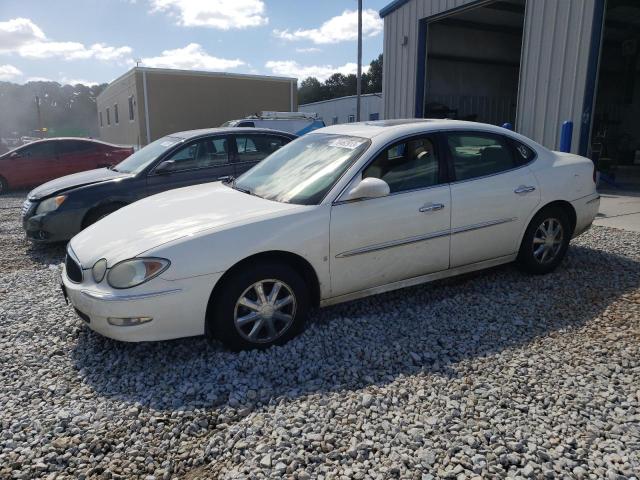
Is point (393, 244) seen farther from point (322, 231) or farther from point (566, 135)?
point (566, 135)

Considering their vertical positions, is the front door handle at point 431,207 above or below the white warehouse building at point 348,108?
below

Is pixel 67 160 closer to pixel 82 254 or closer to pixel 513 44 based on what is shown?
pixel 82 254

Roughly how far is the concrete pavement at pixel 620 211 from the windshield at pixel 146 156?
20.7 feet

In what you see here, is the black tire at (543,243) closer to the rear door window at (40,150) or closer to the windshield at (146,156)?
the windshield at (146,156)

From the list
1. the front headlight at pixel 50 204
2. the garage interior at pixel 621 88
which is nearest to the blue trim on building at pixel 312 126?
the garage interior at pixel 621 88

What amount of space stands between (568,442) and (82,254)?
3248 millimetres

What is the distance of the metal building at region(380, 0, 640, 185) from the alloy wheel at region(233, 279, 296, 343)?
8.78m

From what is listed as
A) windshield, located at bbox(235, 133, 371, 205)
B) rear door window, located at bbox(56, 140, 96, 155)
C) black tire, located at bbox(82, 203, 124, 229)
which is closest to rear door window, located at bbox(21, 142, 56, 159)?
rear door window, located at bbox(56, 140, 96, 155)

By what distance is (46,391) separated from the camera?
3109 millimetres

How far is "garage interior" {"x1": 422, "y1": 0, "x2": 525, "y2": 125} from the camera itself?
17.2 meters

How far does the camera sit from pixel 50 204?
6262mm

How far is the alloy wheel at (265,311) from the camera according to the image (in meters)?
3.43

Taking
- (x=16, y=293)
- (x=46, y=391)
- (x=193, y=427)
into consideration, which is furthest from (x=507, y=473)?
(x=16, y=293)

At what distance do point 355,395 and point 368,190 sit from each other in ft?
4.76
